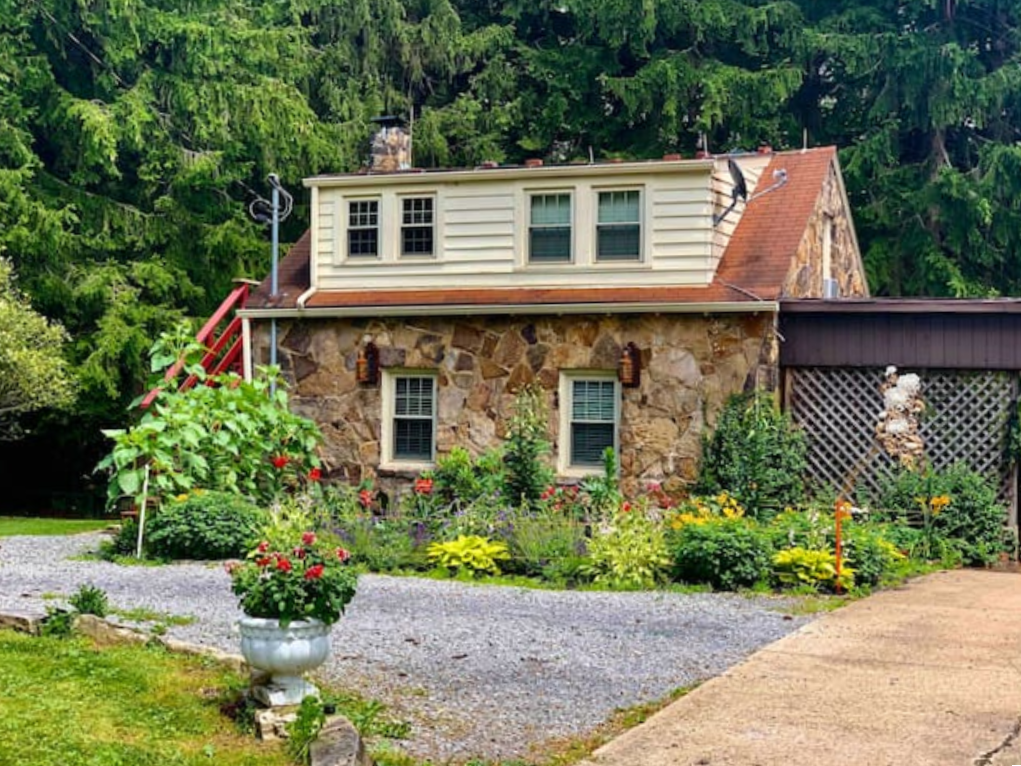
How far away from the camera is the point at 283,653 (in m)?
6.01

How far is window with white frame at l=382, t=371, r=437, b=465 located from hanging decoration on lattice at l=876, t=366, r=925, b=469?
5426mm

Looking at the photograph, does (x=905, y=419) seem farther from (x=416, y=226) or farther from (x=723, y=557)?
(x=416, y=226)

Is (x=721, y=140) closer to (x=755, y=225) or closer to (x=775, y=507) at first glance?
(x=755, y=225)

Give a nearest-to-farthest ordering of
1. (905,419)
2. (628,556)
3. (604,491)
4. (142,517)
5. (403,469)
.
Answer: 1. (628,556)
2. (142,517)
3. (604,491)
4. (905,419)
5. (403,469)

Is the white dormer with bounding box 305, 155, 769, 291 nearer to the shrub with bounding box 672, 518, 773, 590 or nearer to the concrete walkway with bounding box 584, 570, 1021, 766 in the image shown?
the shrub with bounding box 672, 518, 773, 590

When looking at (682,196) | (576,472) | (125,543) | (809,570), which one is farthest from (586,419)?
(125,543)

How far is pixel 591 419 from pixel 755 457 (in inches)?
83.5

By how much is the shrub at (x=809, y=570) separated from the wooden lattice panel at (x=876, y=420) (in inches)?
147

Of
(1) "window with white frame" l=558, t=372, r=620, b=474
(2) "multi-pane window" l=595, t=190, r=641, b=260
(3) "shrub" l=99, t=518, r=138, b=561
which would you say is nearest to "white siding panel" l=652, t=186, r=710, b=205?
(2) "multi-pane window" l=595, t=190, r=641, b=260

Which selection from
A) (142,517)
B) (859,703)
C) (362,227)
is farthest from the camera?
(362,227)

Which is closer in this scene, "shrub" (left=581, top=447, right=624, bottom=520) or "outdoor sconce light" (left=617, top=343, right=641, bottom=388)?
"shrub" (left=581, top=447, right=624, bottom=520)

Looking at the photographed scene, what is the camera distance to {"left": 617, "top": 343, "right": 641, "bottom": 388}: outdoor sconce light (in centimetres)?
1508

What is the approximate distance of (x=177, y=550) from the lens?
500 inches

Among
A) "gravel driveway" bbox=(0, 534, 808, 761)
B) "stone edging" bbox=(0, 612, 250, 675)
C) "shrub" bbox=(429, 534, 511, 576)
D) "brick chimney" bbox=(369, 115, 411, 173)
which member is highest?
"brick chimney" bbox=(369, 115, 411, 173)
